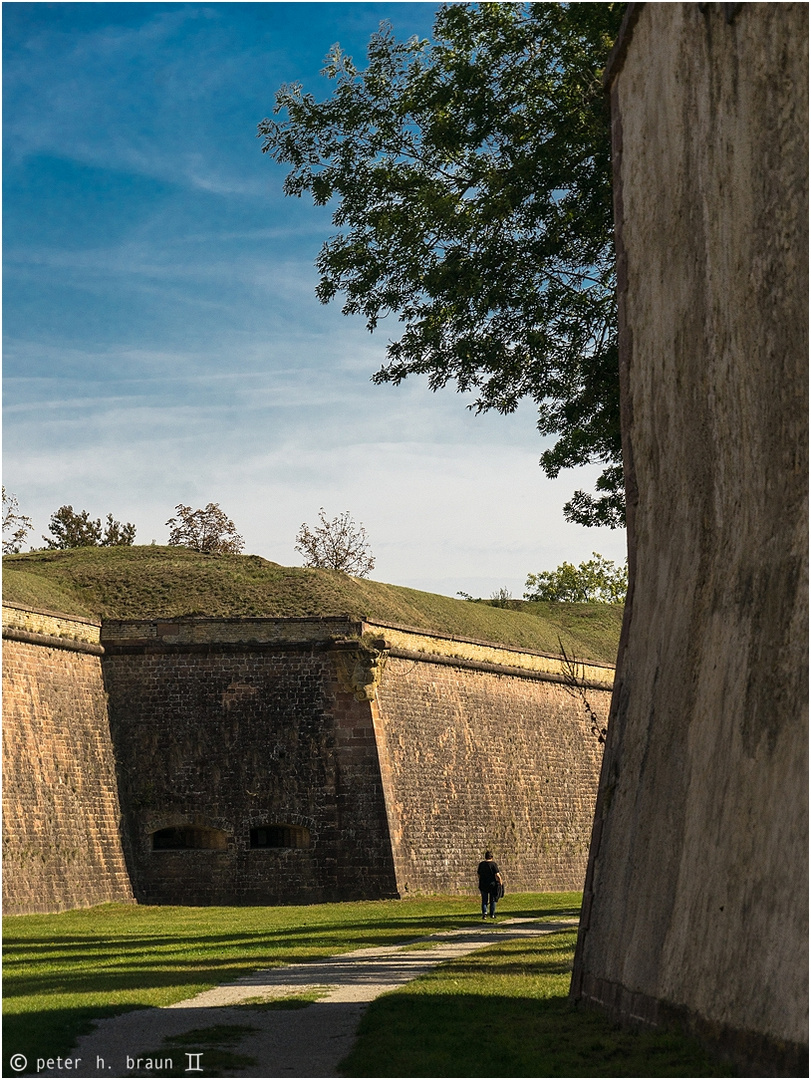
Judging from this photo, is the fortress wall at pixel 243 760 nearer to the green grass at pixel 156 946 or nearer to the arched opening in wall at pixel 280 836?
the arched opening in wall at pixel 280 836

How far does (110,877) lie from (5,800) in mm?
3100

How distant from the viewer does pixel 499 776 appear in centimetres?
2888

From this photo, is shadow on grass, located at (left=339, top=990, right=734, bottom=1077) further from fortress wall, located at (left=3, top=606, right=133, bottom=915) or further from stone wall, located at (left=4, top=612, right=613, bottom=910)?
stone wall, located at (left=4, top=612, right=613, bottom=910)

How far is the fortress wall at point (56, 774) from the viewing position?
21.0 meters

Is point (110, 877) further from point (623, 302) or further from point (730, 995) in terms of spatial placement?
point (730, 995)

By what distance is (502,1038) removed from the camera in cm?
862

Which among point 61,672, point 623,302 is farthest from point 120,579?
point 623,302

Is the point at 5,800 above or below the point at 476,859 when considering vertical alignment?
above

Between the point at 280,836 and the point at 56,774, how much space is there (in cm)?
458

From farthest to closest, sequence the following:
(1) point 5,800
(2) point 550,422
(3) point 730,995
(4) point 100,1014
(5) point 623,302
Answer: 1. (1) point 5,800
2. (2) point 550,422
3. (5) point 623,302
4. (4) point 100,1014
5. (3) point 730,995

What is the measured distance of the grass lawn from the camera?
25.7 ft

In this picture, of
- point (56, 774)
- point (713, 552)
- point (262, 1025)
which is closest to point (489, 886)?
point (56, 774)

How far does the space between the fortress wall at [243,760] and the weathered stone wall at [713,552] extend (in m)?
14.0

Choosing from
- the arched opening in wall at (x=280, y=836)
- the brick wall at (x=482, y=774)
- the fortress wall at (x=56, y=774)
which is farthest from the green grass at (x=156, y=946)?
the arched opening in wall at (x=280, y=836)
